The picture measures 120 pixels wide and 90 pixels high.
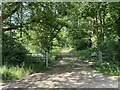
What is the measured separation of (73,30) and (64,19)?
6664 millimetres

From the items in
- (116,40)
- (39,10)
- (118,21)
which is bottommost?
(116,40)

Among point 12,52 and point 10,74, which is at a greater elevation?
point 12,52

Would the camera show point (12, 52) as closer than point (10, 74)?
No

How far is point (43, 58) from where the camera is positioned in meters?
11.4

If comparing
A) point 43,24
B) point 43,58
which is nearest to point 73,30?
point 43,24

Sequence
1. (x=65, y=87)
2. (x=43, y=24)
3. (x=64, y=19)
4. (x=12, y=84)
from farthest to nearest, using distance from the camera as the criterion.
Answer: (x=64, y=19), (x=43, y=24), (x=12, y=84), (x=65, y=87)

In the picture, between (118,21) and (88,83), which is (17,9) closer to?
(118,21)

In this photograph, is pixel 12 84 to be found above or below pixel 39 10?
below

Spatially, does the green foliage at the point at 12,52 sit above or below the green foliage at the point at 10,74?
above

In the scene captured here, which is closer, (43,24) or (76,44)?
(43,24)

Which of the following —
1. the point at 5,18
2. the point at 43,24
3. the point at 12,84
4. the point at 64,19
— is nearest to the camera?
the point at 12,84

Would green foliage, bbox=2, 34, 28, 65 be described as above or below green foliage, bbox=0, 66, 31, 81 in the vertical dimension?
above

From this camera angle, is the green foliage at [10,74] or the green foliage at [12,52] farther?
the green foliage at [12,52]

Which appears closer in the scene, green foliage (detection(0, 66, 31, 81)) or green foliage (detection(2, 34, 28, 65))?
green foliage (detection(0, 66, 31, 81))
